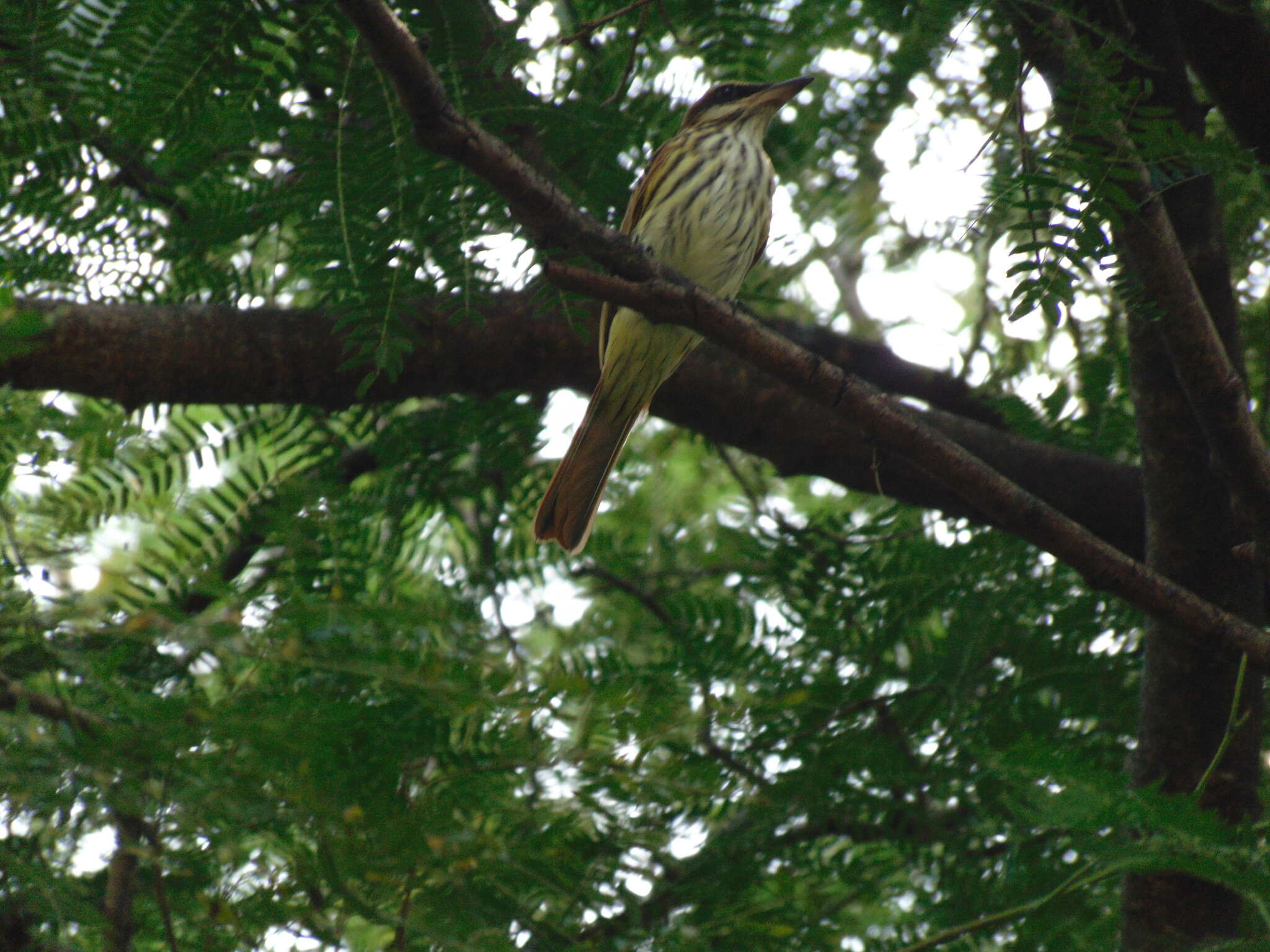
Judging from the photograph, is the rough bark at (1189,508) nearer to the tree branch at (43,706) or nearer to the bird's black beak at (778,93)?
the bird's black beak at (778,93)

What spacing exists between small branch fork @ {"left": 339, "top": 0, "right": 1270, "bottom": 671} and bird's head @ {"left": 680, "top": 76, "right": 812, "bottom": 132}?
1.69m

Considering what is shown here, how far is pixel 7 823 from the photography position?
1.98 m

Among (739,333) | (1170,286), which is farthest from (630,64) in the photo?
(1170,286)

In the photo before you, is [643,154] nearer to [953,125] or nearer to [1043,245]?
[953,125]

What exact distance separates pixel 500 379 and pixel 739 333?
1311 mm

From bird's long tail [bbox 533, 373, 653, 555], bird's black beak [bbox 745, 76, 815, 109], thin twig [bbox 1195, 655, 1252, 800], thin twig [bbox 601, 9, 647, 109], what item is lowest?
thin twig [bbox 1195, 655, 1252, 800]

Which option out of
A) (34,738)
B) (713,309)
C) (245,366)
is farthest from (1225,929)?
(245,366)

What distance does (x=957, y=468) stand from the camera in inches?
94.8

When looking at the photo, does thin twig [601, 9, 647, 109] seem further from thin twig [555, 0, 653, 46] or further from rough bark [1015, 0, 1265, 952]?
rough bark [1015, 0, 1265, 952]

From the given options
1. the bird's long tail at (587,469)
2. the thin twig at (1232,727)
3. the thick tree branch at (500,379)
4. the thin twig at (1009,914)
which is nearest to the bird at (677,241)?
the bird's long tail at (587,469)

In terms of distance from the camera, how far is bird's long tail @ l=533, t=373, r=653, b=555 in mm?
3336

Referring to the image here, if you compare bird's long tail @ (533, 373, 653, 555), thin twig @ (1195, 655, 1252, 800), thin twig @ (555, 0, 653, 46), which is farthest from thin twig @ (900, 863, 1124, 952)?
thin twig @ (555, 0, 653, 46)

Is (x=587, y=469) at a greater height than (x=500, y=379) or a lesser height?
lesser

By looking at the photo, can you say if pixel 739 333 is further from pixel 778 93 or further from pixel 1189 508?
pixel 778 93
